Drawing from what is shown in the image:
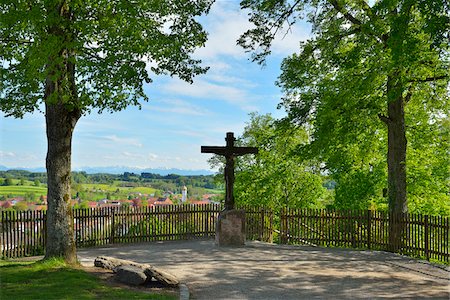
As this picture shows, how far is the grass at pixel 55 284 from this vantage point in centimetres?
899

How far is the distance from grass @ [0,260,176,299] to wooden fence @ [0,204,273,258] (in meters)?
4.64

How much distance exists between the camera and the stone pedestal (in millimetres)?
16234

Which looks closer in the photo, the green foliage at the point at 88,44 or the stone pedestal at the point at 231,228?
the green foliage at the point at 88,44

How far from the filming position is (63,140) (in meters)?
11.8

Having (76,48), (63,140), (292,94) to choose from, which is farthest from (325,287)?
(292,94)

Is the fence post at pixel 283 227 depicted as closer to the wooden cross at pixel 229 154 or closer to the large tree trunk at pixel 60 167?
the wooden cross at pixel 229 154

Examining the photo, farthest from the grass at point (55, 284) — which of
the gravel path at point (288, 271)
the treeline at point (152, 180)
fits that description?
the treeline at point (152, 180)

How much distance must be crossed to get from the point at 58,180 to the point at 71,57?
3242mm

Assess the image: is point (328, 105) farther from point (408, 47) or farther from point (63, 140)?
point (63, 140)

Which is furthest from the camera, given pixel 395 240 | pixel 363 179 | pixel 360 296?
pixel 363 179

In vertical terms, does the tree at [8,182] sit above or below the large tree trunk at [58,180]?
below

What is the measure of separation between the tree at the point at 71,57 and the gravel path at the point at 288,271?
255 centimetres

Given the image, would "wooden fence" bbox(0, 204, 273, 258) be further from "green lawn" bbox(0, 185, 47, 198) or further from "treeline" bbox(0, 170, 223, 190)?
"treeline" bbox(0, 170, 223, 190)

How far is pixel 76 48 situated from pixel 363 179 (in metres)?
18.6
